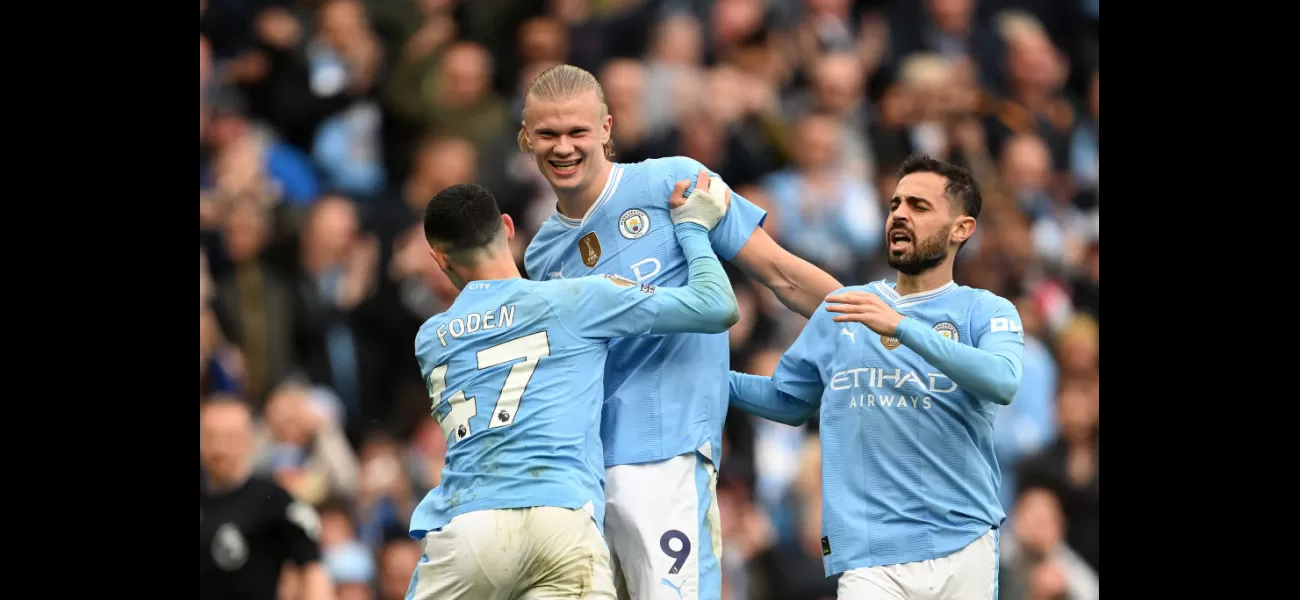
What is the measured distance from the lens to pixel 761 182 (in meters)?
11.1

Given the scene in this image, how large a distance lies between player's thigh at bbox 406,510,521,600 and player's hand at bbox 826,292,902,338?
1372 mm

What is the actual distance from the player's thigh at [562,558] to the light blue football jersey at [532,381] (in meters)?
0.10

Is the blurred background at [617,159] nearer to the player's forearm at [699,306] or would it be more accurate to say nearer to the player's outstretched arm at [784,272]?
the player's outstretched arm at [784,272]

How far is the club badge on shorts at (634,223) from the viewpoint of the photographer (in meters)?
5.96

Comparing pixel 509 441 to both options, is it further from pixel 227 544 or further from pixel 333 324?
pixel 333 324

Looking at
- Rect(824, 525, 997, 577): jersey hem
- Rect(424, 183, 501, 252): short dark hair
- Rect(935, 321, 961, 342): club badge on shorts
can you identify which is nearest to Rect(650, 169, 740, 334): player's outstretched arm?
Rect(424, 183, 501, 252): short dark hair

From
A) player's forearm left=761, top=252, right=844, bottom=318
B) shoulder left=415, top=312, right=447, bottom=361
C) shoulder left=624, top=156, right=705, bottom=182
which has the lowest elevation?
shoulder left=415, top=312, right=447, bottom=361

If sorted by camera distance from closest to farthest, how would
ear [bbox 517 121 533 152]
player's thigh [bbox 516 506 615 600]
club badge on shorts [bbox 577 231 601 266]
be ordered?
player's thigh [bbox 516 506 615 600], ear [bbox 517 121 533 152], club badge on shorts [bbox 577 231 601 266]

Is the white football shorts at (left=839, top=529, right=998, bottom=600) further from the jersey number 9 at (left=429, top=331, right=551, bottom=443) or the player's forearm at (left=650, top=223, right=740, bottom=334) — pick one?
the jersey number 9 at (left=429, top=331, right=551, bottom=443)

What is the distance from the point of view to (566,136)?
19.0 feet

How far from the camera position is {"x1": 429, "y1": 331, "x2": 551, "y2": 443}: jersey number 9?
18.0 feet

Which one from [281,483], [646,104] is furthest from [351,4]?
[281,483]

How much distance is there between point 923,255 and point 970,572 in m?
1.24

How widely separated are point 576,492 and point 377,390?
4.58m
